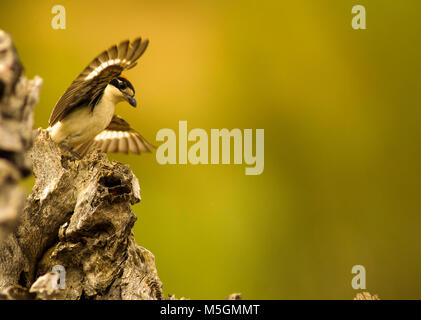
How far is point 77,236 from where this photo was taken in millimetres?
1478

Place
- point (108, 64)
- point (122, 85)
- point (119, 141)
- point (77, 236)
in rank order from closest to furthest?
point (77, 236) → point (108, 64) → point (122, 85) → point (119, 141)

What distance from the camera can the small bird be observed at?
1827 mm

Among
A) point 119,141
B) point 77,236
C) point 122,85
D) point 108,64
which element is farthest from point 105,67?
point 119,141

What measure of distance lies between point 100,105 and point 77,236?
35.3 inches

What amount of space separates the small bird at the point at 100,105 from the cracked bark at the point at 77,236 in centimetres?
32

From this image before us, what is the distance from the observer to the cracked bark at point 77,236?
1453mm

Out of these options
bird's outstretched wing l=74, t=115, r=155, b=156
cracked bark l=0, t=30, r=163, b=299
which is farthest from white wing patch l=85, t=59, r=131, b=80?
bird's outstretched wing l=74, t=115, r=155, b=156

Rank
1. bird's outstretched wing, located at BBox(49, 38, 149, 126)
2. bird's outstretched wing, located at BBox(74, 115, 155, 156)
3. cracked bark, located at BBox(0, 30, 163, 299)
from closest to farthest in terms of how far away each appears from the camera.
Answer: cracked bark, located at BBox(0, 30, 163, 299), bird's outstretched wing, located at BBox(49, 38, 149, 126), bird's outstretched wing, located at BBox(74, 115, 155, 156)

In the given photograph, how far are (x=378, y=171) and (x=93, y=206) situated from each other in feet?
9.83

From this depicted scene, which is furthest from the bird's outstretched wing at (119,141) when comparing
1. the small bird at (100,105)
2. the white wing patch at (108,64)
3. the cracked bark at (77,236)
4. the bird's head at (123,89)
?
the cracked bark at (77,236)

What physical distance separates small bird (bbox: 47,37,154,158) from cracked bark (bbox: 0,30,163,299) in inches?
12.5

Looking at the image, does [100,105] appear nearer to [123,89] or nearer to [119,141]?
[123,89]

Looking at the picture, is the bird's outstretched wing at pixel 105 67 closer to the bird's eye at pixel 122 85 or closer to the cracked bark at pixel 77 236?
the bird's eye at pixel 122 85

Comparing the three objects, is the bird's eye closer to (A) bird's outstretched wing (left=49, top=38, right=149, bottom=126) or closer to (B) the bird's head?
(B) the bird's head
